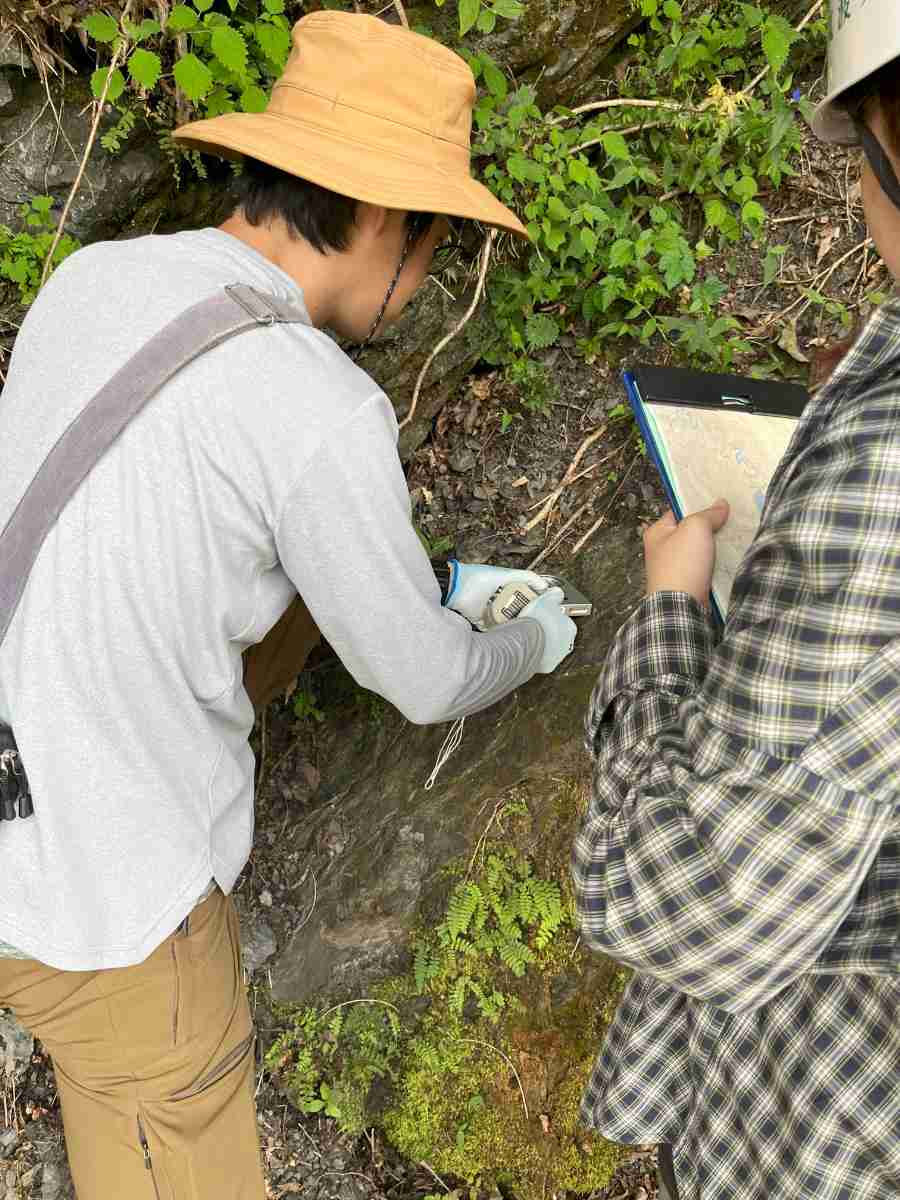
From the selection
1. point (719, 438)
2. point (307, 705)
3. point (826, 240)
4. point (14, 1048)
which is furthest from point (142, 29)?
point (14, 1048)

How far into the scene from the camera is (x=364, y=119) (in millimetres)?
2207

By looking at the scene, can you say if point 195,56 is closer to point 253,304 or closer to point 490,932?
point 253,304

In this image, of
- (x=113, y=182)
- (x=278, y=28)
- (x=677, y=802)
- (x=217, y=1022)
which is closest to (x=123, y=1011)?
(x=217, y=1022)

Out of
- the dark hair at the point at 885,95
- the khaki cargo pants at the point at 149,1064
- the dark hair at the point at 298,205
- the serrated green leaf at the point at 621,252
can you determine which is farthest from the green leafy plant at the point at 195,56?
the khaki cargo pants at the point at 149,1064

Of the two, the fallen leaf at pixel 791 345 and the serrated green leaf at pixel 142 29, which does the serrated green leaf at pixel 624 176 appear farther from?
the serrated green leaf at pixel 142 29

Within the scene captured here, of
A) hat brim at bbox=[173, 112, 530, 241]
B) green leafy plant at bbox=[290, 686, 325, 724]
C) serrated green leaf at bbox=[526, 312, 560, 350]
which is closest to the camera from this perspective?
hat brim at bbox=[173, 112, 530, 241]

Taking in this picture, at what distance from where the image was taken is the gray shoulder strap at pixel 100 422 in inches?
76.3

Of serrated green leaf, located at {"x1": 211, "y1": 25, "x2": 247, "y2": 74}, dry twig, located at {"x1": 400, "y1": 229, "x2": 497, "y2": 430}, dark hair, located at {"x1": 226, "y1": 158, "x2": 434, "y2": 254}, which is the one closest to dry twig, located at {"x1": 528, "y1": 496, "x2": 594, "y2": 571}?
dry twig, located at {"x1": 400, "y1": 229, "x2": 497, "y2": 430}

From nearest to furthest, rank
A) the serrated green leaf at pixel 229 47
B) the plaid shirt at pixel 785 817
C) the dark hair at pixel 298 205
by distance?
the plaid shirt at pixel 785 817 → the dark hair at pixel 298 205 → the serrated green leaf at pixel 229 47

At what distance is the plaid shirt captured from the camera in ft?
3.96

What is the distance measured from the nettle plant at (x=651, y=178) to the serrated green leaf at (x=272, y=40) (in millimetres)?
817

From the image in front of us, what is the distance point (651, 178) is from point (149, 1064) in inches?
149

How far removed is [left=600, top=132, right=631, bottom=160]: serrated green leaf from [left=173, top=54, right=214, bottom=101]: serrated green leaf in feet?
5.18

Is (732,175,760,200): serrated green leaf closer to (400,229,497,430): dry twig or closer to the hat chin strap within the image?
(400,229,497,430): dry twig
